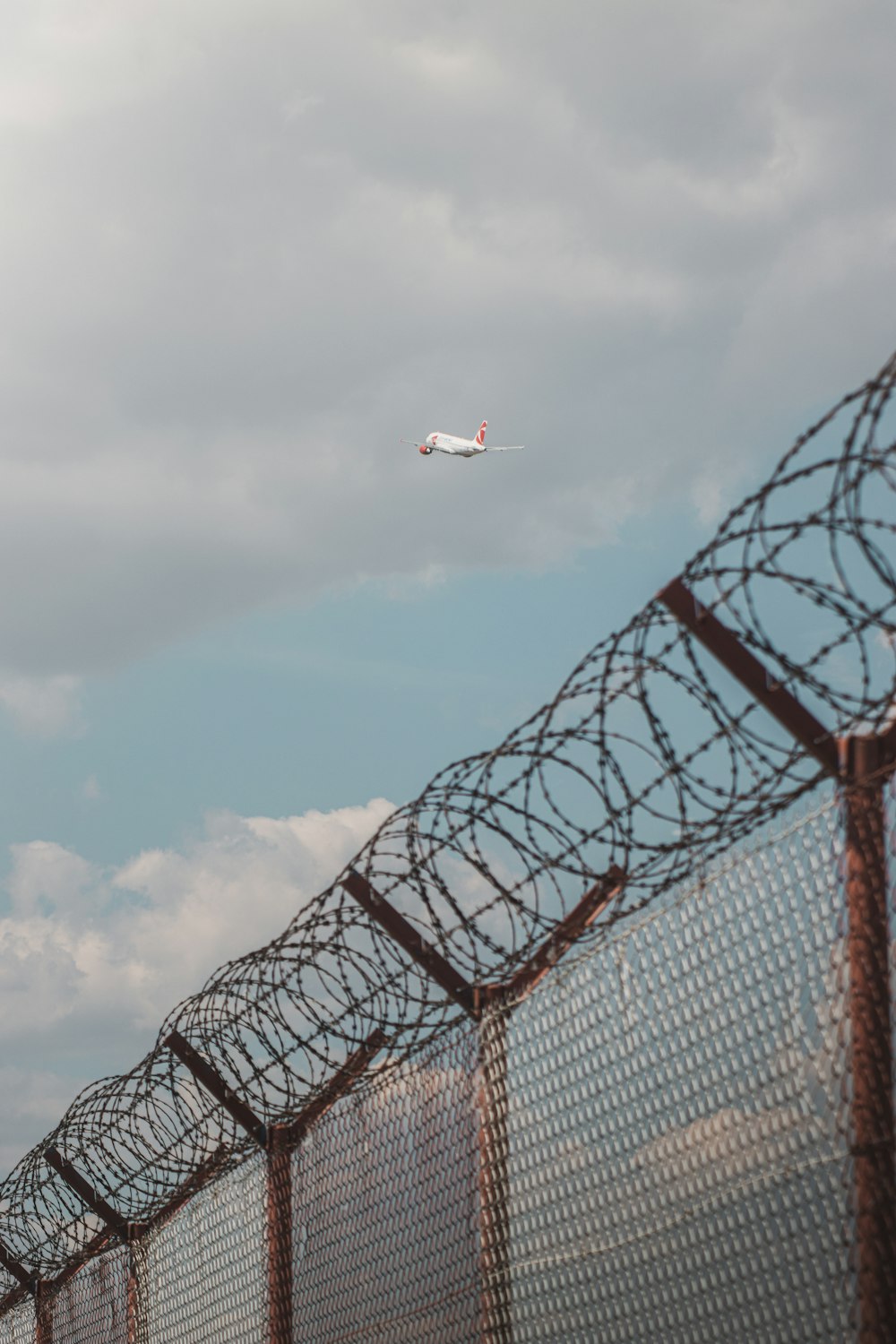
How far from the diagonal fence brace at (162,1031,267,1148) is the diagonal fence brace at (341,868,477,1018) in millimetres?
1634

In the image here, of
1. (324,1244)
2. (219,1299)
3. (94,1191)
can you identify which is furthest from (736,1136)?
(94,1191)

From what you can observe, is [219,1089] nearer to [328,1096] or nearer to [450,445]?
[328,1096]

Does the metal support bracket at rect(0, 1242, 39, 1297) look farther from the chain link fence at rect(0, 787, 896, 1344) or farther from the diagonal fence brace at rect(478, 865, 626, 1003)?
the diagonal fence brace at rect(478, 865, 626, 1003)

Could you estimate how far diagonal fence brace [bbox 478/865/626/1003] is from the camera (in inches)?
183

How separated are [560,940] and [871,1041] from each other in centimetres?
144

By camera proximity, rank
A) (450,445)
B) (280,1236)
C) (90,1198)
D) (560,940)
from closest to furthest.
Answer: (560,940) → (280,1236) → (90,1198) → (450,445)

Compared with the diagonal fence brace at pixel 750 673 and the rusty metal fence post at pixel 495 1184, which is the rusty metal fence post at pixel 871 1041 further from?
the rusty metal fence post at pixel 495 1184

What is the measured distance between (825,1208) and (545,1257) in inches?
52.5

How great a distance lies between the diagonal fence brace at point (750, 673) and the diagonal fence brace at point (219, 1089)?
Answer: 3598 mm

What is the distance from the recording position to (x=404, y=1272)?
569cm

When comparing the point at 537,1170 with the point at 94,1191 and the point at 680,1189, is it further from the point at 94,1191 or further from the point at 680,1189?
the point at 94,1191

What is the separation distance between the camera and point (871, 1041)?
3.55 m

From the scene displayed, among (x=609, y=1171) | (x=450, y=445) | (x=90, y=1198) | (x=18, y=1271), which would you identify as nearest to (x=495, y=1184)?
(x=609, y=1171)

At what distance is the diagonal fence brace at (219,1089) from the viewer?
22.4 ft
